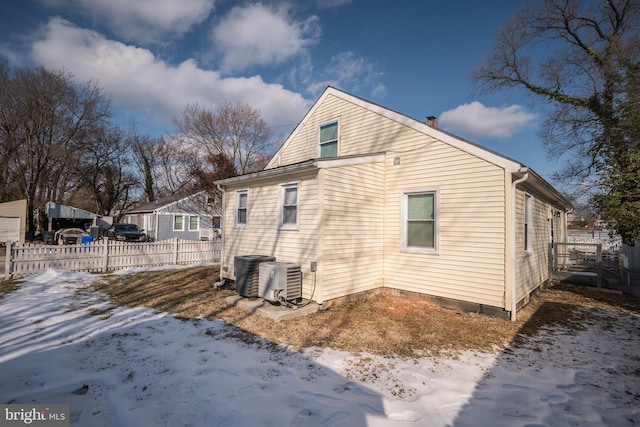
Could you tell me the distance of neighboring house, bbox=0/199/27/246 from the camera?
1804cm

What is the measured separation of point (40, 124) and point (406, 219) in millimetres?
28535

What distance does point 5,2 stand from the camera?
1106 cm

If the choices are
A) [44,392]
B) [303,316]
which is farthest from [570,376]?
[44,392]

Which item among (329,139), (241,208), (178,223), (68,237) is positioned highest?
(329,139)

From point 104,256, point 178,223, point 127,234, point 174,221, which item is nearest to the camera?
point 104,256

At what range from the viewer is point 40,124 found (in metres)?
22.5

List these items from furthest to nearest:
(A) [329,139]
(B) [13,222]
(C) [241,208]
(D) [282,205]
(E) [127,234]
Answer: (E) [127,234]
(B) [13,222]
(A) [329,139]
(C) [241,208]
(D) [282,205]

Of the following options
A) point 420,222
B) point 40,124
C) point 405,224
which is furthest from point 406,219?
point 40,124

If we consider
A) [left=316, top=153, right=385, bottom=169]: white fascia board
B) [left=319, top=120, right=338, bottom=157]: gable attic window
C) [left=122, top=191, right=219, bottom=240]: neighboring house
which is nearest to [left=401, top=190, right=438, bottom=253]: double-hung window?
[left=316, top=153, right=385, bottom=169]: white fascia board

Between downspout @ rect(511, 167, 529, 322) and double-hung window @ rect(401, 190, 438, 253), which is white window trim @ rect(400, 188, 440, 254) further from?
downspout @ rect(511, 167, 529, 322)

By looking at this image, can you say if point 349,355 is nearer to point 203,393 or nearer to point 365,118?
point 203,393

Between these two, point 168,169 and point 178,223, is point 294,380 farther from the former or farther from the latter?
point 168,169

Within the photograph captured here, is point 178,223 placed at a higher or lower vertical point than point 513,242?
higher

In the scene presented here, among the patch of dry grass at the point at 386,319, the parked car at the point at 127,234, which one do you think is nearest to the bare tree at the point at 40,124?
the parked car at the point at 127,234
